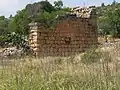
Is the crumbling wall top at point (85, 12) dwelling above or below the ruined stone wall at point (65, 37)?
above

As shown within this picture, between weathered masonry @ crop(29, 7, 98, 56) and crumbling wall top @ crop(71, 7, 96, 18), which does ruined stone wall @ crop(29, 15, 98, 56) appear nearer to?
weathered masonry @ crop(29, 7, 98, 56)

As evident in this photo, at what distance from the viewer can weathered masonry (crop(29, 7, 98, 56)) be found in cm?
1734

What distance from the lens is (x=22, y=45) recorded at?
18.5 metres

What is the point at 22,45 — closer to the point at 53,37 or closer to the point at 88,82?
the point at 53,37

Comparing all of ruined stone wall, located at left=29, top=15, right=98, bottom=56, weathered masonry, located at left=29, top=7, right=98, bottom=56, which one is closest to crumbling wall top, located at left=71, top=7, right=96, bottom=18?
weathered masonry, located at left=29, top=7, right=98, bottom=56

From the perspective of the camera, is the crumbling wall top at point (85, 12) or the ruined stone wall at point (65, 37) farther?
the crumbling wall top at point (85, 12)

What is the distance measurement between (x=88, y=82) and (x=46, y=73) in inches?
53.3

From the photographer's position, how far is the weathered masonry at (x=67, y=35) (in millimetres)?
17344

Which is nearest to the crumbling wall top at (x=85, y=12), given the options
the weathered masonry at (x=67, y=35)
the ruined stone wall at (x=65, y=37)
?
the weathered masonry at (x=67, y=35)

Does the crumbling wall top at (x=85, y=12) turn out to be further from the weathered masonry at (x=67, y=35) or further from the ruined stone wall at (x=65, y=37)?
the ruined stone wall at (x=65, y=37)

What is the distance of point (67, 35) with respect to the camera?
1803 cm

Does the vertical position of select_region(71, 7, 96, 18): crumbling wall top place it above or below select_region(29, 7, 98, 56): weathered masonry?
above

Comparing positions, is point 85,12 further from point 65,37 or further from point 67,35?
point 65,37

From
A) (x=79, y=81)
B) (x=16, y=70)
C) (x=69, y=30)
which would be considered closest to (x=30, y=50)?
(x=69, y=30)
